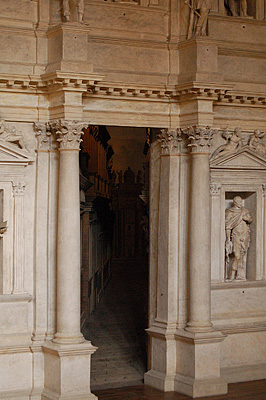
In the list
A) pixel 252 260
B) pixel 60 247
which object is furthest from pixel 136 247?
pixel 60 247

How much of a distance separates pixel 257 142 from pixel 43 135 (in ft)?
14.9

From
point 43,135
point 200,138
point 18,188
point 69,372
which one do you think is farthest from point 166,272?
point 43,135

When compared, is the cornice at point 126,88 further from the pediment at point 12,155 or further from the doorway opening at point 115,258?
the doorway opening at point 115,258

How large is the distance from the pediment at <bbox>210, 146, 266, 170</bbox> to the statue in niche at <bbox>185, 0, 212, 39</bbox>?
2.48m

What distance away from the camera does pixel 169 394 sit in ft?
49.2

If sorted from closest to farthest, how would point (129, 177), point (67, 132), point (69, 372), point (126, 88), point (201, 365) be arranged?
point (69, 372) < point (67, 132) < point (126, 88) < point (201, 365) < point (129, 177)

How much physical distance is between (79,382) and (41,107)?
507 cm

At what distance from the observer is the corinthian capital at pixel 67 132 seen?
14.1 meters

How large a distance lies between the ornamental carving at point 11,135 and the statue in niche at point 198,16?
390 cm

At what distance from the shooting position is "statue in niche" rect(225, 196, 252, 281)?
53.0 ft

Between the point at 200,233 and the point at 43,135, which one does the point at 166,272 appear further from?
the point at 43,135

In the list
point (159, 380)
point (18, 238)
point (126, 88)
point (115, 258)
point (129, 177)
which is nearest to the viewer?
point (18, 238)

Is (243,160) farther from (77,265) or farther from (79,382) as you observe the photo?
(79,382)

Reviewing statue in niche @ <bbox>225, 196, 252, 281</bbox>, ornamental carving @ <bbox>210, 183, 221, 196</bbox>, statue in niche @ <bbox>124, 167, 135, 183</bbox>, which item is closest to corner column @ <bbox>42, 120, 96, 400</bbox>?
ornamental carving @ <bbox>210, 183, 221, 196</bbox>
